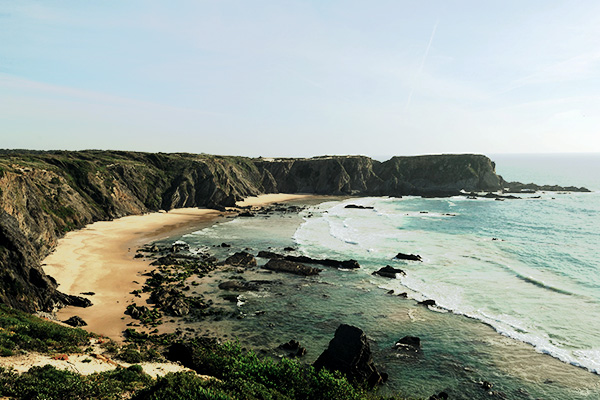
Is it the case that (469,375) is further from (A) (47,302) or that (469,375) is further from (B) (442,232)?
(B) (442,232)

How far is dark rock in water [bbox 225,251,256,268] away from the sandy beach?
34.7ft

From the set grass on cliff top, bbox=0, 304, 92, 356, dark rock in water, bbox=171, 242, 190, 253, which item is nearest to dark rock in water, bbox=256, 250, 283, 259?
dark rock in water, bbox=171, 242, 190, 253

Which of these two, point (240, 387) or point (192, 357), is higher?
point (240, 387)

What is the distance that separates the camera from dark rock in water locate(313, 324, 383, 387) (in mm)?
21016

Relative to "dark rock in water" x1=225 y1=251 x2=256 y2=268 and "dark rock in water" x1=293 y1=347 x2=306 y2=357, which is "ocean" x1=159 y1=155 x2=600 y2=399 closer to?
"dark rock in water" x1=293 y1=347 x2=306 y2=357

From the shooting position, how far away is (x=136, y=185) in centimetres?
8769

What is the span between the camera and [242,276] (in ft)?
139

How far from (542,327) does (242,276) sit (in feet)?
102

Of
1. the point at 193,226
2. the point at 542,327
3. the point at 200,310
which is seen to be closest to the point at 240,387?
the point at 200,310

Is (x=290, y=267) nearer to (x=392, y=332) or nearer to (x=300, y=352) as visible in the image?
(x=392, y=332)

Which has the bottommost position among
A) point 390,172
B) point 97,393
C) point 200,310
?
point 200,310

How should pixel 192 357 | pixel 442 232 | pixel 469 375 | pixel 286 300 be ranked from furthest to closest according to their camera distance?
pixel 442 232 → pixel 286 300 → pixel 469 375 → pixel 192 357

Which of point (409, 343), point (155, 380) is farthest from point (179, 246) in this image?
point (409, 343)

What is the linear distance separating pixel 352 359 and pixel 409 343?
7.63 metres
